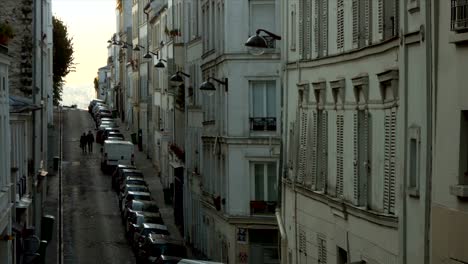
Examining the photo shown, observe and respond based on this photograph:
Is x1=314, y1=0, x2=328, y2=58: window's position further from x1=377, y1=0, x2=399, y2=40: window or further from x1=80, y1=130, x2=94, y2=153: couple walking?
x1=80, y1=130, x2=94, y2=153: couple walking

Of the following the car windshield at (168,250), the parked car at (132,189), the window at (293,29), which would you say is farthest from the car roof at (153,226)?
the window at (293,29)

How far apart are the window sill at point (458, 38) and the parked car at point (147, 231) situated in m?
29.6

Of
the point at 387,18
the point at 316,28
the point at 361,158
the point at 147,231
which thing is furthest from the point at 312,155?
the point at 147,231

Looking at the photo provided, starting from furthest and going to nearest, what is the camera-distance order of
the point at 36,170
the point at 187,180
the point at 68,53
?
the point at 68,53, the point at 187,180, the point at 36,170

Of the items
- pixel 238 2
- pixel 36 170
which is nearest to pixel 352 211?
pixel 238 2

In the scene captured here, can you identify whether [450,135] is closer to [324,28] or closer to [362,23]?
[362,23]

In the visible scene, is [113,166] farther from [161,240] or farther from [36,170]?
[161,240]

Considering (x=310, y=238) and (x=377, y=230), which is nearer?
(x=377, y=230)

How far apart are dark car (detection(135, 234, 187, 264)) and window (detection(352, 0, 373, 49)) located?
18870mm

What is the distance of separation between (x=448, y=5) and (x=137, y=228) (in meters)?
33.4

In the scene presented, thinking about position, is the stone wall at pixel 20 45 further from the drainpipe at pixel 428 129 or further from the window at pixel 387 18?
the drainpipe at pixel 428 129

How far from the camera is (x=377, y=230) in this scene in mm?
21688

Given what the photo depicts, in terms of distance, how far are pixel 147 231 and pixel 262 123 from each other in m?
6.74

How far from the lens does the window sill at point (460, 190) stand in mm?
16141
